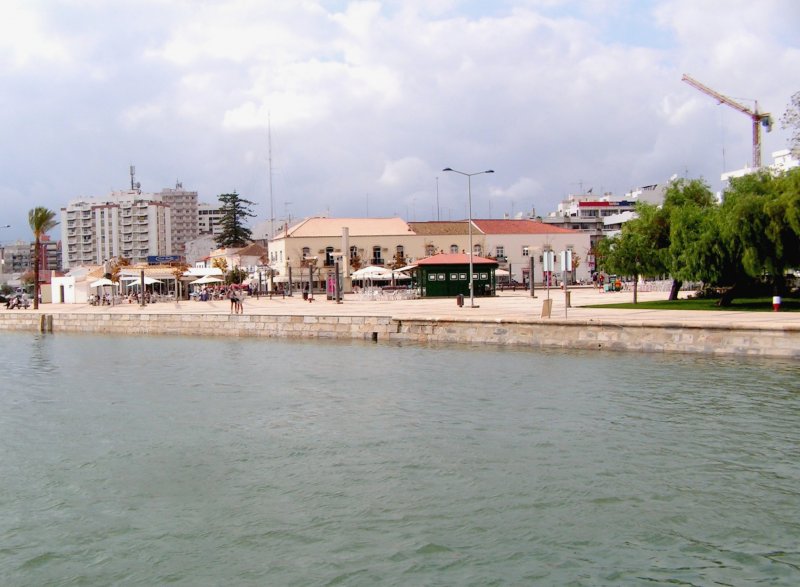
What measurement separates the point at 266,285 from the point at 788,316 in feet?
204

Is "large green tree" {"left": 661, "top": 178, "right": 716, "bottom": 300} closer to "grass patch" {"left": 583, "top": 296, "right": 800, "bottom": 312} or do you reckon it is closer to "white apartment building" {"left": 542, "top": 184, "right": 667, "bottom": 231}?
"grass patch" {"left": 583, "top": 296, "right": 800, "bottom": 312}

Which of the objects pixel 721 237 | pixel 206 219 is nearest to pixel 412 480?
pixel 721 237

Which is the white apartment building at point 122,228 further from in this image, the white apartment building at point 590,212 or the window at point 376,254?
the window at point 376,254

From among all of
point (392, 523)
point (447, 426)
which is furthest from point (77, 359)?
point (392, 523)

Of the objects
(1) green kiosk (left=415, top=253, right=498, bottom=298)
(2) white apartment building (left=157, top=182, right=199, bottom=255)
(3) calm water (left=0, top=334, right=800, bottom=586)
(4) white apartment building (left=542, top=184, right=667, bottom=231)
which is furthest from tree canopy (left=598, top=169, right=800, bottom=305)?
(2) white apartment building (left=157, top=182, right=199, bottom=255)

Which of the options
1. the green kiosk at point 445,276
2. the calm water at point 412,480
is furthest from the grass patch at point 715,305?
the green kiosk at point 445,276

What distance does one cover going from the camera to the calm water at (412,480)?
348 inches

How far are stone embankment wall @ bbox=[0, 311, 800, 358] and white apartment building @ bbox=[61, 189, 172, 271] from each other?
134m

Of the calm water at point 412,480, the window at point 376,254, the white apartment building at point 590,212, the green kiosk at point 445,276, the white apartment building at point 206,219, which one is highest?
the white apartment building at point 206,219

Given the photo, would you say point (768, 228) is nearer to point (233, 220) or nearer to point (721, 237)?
point (721, 237)

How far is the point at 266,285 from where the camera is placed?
8325 cm

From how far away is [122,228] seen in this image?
176000 mm

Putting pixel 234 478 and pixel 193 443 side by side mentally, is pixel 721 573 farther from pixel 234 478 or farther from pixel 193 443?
pixel 193 443

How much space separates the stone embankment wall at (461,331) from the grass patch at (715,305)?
311 inches
